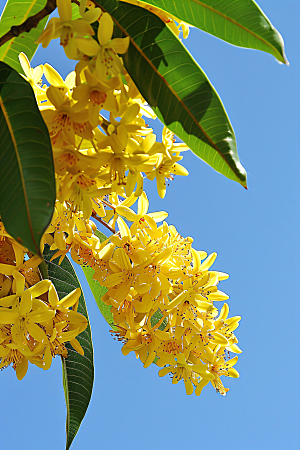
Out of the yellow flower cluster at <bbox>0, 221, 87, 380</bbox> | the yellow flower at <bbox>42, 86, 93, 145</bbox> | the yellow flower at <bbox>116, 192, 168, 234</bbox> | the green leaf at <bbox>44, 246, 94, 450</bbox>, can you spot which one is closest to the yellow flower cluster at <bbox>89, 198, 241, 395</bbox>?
the yellow flower at <bbox>116, 192, 168, 234</bbox>

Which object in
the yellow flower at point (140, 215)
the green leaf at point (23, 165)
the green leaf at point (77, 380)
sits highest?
the yellow flower at point (140, 215)

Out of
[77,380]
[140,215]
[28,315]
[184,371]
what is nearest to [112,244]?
[140,215]

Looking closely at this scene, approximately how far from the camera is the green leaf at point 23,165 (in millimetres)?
579

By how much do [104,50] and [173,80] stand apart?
0.52 feet

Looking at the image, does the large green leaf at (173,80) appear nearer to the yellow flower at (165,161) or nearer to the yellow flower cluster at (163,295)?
the yellow flower at (165,161)

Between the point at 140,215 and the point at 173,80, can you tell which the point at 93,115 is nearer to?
the point at 173,80

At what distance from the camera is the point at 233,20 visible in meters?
0.73

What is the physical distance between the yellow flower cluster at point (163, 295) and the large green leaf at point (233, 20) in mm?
506

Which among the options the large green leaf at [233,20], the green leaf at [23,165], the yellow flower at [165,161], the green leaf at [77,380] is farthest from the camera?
the green leaf at [77,380]

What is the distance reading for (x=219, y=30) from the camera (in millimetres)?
759

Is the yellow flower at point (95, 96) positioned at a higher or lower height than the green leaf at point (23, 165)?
higher

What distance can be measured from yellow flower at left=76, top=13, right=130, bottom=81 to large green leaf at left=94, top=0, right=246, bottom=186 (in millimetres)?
78

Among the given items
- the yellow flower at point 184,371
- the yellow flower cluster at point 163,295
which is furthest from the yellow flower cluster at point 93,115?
the yellow flower at point 184,371

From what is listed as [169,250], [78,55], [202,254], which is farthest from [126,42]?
[202,254]
